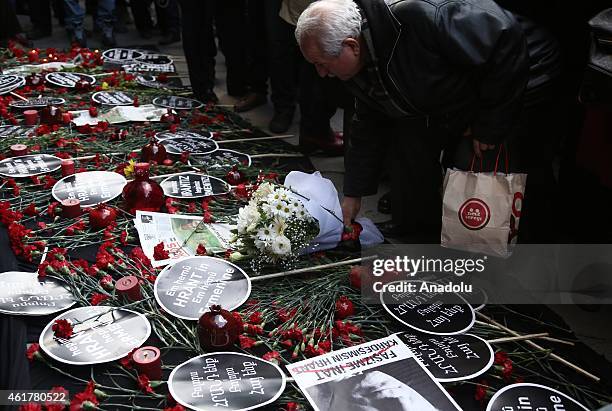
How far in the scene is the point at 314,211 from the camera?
2174 millimetres

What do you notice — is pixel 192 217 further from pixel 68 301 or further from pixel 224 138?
pixel 224 138

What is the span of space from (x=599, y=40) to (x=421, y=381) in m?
1.14

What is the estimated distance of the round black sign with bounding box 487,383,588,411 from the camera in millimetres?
1598

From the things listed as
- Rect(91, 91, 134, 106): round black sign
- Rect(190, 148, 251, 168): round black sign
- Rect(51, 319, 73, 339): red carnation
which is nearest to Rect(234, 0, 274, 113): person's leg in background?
Rect(91, 91, 134, 106): round black sign

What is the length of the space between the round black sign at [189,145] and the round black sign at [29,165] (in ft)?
1.76

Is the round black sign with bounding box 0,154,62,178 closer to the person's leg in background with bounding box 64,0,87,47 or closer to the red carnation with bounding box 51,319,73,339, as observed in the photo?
the red carnation with bounding box 51,319,73,339

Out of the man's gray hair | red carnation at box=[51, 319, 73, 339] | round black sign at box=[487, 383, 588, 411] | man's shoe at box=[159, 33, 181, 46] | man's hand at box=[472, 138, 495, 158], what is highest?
the man's gray hair

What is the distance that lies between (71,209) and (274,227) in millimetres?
877

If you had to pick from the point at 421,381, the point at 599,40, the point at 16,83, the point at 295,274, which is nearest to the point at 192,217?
the point at 295,274

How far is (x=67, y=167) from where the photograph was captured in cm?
270

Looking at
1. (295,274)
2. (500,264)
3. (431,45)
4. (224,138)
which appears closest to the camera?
(431,45)

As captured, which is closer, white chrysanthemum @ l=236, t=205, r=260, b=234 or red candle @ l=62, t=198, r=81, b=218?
white chrysanthemum @ l=236, t=205, r=260, b=234

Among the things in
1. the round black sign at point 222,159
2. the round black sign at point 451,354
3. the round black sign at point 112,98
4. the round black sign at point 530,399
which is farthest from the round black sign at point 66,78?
the round black sign at point 530,399

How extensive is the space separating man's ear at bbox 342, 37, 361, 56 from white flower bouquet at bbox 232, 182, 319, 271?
53 centimetres
